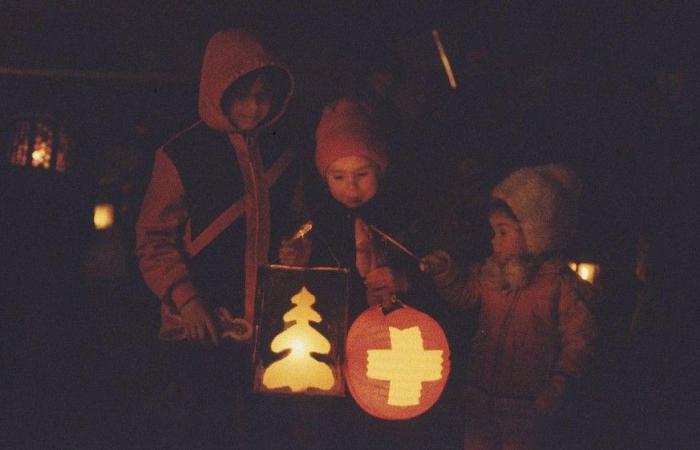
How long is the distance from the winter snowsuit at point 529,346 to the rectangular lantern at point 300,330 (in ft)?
2.79

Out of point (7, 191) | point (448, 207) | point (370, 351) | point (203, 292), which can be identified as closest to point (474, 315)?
point (448, 207)

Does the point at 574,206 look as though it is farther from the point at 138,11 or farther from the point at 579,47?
the point at 138,11

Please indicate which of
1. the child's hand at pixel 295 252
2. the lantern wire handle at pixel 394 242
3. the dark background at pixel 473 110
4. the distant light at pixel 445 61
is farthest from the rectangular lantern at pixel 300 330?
the distant light at pixel 445 61

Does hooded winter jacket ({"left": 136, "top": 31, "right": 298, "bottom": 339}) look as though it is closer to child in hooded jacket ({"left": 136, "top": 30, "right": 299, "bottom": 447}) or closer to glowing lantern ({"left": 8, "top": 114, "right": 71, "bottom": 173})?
child in hooded jacket ({"left": 136, "top": 30, "right": 299, "bottom": 447})

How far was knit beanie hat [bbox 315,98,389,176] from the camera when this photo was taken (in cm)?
541

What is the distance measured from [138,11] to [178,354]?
2.60 metres

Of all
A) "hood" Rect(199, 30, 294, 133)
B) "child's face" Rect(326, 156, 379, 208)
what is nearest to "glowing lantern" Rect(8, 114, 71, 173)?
"hood" Rect(199, 30, 294, 133)

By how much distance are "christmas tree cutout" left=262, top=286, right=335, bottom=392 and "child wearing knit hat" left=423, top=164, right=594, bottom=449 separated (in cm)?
97

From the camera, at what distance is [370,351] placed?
16.1 ft

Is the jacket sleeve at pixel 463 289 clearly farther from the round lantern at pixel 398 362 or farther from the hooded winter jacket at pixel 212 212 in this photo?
the hooded winter jacket at pixel 212 212

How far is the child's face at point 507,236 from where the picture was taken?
17.8ft

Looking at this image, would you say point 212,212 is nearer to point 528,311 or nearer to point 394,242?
point 394,242

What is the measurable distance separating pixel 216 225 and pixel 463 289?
1.86 metres

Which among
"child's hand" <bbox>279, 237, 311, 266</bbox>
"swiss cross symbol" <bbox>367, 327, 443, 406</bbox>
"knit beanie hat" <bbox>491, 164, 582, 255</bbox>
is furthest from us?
"child's hand" <bbox>279, 237, 311, 266</bbox>
